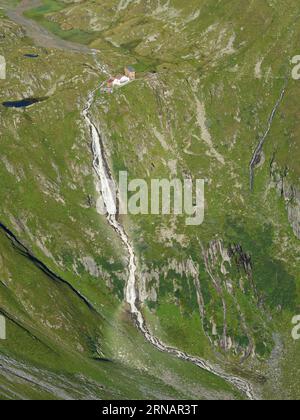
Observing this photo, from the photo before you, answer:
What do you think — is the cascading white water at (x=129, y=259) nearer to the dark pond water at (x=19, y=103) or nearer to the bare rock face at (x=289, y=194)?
the dark pond water at (x=19, y=103)

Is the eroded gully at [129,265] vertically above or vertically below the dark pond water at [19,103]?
below

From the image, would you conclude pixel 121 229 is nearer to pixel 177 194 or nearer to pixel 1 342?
pixel 177 194

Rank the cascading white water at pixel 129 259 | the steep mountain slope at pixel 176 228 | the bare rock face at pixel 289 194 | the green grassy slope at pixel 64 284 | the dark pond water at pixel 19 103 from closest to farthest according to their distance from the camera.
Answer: the green grassy slope at pixel 64 284 < the cascading white water at pixel 129 259 < the steep mountain slope at pixel 176 228 < the bare rock face at pixel 289 194 < the dark pond water at pixel 19 103

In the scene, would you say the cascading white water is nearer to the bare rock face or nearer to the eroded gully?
the eroded gully

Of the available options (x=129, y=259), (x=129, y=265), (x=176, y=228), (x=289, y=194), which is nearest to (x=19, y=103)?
(x=129, y=259)

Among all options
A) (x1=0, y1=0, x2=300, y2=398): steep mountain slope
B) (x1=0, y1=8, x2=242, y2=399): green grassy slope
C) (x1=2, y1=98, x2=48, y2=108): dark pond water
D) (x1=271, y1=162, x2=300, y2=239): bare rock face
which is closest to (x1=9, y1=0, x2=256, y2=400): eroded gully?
(x1=0, y1=0, x2=300, y2=398): steep mountain slope

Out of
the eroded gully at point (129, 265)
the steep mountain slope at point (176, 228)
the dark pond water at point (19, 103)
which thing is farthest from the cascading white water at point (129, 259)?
the dark pond water at point (19, 103)

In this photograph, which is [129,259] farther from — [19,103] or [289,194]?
[19,103]

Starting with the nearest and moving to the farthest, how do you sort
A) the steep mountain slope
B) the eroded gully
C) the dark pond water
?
the eroded gully
the steep mountain slope
the dark pond water
